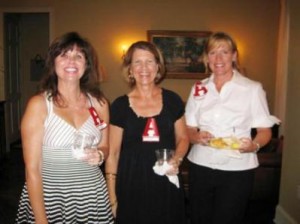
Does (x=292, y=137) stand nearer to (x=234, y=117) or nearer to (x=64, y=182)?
(x=234, y=117)

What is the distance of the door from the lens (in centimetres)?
734

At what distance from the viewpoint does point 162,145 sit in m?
2.17

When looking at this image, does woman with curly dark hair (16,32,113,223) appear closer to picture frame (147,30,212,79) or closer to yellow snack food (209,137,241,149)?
yellow snack food (209,137,241,149)

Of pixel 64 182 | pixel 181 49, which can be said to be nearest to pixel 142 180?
pixel 64 182

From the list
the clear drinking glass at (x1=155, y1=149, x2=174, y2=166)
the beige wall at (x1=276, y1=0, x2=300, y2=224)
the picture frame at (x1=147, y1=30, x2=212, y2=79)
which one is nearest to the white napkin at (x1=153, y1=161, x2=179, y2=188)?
the clear drinking glass at (x1=155, y1=149, x2=174, y2=166)

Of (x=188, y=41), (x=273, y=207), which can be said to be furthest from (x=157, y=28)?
(x=273, y=207)

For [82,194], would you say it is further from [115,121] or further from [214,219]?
[214,219]

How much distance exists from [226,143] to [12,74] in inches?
267

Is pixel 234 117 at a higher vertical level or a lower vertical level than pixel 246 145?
higher

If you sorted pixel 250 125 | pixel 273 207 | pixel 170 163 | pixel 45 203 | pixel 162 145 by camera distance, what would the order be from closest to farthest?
pixel 45 203 < pixel 170 163 < pixel 162 145 < pixel 250 125 < pixel 273 207

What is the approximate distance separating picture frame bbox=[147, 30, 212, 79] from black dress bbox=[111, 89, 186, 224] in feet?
15.8

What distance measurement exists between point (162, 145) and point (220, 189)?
54 centimetres

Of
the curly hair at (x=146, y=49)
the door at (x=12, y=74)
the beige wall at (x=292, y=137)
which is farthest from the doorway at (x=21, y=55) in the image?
the curly hair at (x=146, y=49)

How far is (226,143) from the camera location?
2219 mm
